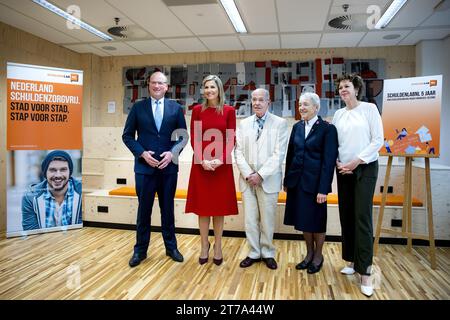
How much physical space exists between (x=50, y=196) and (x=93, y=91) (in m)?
2.62

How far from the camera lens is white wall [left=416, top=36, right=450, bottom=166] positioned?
15.6 feet

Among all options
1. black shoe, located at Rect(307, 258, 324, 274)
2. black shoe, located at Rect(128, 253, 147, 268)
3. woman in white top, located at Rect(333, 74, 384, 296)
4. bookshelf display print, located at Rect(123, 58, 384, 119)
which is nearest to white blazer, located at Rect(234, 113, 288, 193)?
woman in white top, located at Rect(333, 74, 384, 296)

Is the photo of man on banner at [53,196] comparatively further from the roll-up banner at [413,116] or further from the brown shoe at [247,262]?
the roll-up banner at [413,116]

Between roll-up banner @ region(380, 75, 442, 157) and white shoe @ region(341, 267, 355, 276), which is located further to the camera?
roll-up banner @ region(380, 75, 442, 157)

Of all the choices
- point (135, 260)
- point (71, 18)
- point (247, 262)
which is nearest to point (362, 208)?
point (247, 262)

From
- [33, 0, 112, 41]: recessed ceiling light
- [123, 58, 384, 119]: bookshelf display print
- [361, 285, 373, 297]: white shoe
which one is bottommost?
[361, 285, 373, 297]: white shoe

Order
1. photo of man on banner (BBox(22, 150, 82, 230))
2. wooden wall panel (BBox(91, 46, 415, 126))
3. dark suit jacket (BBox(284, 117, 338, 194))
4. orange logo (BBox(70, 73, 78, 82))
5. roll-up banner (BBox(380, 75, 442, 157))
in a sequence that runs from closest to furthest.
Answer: dark suit jacket (BBox(284, 117, 338, 194)) < roll-up banner (BBox(380, 75, 442, 157)) < photo of man on banner (BBox(22, 150, 82, 230)) < orange logo (BBox(70, 73, 78, 82)) < wooden wall panel (BBox(91, 46, 415, 126))

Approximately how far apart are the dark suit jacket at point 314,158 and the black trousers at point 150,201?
111 centimetres

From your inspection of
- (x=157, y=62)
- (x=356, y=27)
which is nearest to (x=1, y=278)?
(x=157, y=62)

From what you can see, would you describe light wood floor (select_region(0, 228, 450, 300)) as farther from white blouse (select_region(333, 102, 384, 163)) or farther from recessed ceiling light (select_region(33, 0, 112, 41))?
recessed ceiling light (select_region(33, 0, 112, 41))

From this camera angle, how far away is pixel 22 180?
376 cm

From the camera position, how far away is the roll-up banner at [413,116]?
3053 mm

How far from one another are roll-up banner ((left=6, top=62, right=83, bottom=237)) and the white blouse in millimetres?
3195
